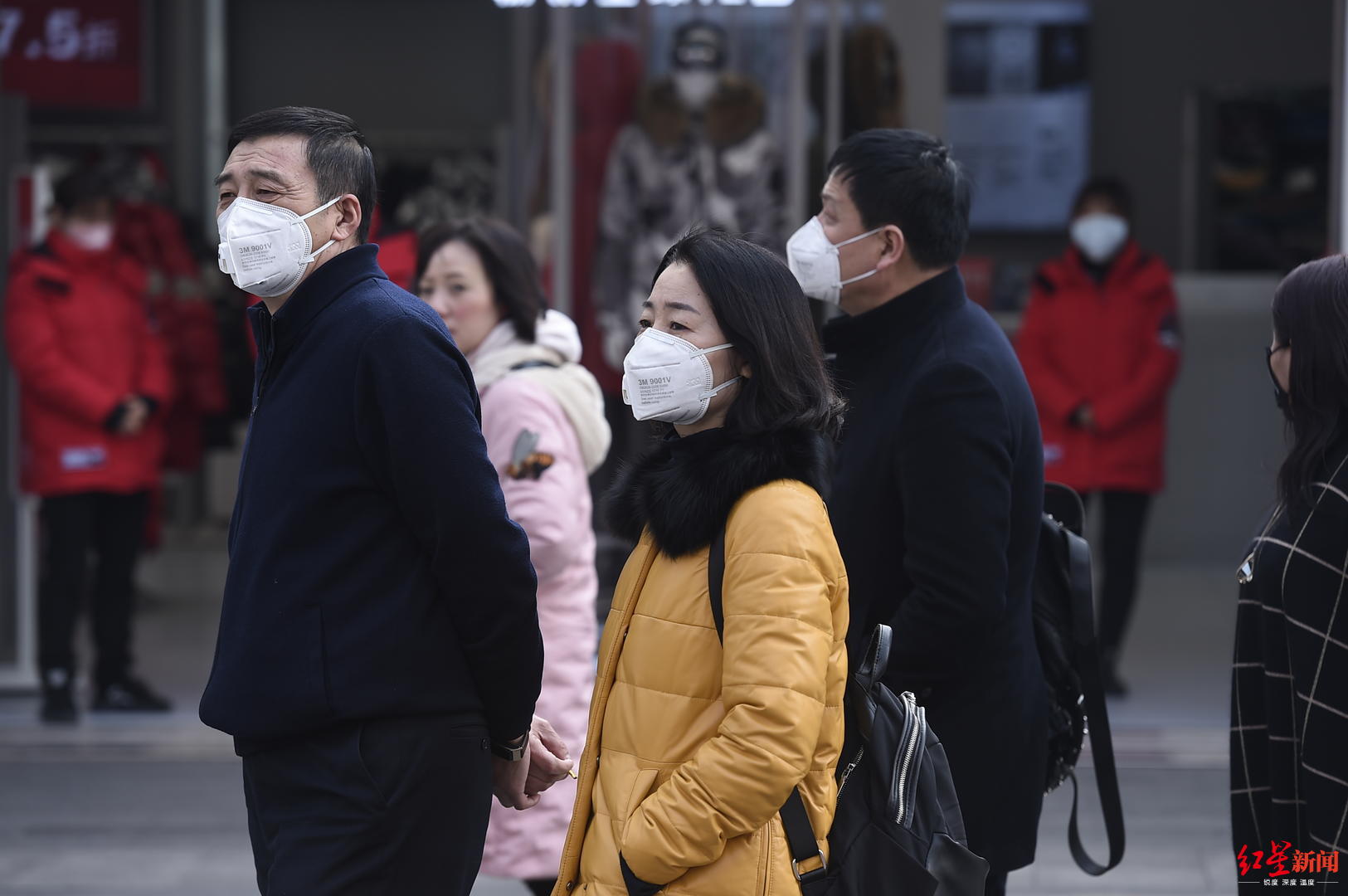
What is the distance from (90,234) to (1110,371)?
410cm

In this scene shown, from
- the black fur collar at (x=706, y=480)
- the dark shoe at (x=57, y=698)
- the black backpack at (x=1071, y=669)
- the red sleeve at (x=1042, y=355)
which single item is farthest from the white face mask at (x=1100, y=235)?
the black fur collar at (x=706, y=480)

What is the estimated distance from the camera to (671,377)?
2.39m

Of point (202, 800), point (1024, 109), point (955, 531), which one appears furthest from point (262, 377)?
point (1024, 109)

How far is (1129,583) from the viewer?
22.9 feet

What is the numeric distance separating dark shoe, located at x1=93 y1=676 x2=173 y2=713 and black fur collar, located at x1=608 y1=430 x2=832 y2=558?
472 centimetres

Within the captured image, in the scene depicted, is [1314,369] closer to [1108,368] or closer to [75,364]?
[1108,368]

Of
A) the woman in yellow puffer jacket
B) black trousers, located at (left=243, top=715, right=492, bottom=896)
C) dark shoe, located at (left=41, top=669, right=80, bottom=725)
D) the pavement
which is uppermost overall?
the woman in yellow puffer jacket

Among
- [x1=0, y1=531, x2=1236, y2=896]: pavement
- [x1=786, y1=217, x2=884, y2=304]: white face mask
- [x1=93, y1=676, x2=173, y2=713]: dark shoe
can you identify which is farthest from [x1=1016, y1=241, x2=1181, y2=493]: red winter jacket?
[x1=786, y1=217, x2=884, y2=304]: white face mask

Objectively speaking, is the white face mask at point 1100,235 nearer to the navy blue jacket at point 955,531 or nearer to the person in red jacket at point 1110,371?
the person in red jacket at point 1110,371

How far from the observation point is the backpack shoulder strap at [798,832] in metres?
2.25

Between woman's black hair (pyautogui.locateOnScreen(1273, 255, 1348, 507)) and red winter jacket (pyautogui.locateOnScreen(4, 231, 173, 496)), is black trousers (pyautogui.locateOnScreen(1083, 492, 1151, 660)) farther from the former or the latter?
woman's black hair (pyautogui.locateOnScreen(1273, 255, 1348, 507))

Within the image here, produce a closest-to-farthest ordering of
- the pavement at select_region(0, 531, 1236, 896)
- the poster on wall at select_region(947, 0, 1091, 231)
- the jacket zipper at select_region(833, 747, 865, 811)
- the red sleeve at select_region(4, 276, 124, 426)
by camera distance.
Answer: the jacket zipper at select_region(833, 747, 865, 811) < the pavement at select_region(0, 531, 1236, 896) < the red sleeve at select_region(4, 276, 124, 426) < the poster on wall at select_region(947, 0, 1091, 231)

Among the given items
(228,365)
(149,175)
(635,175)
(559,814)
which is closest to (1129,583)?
(635,175)

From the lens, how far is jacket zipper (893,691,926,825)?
7.71 ft
